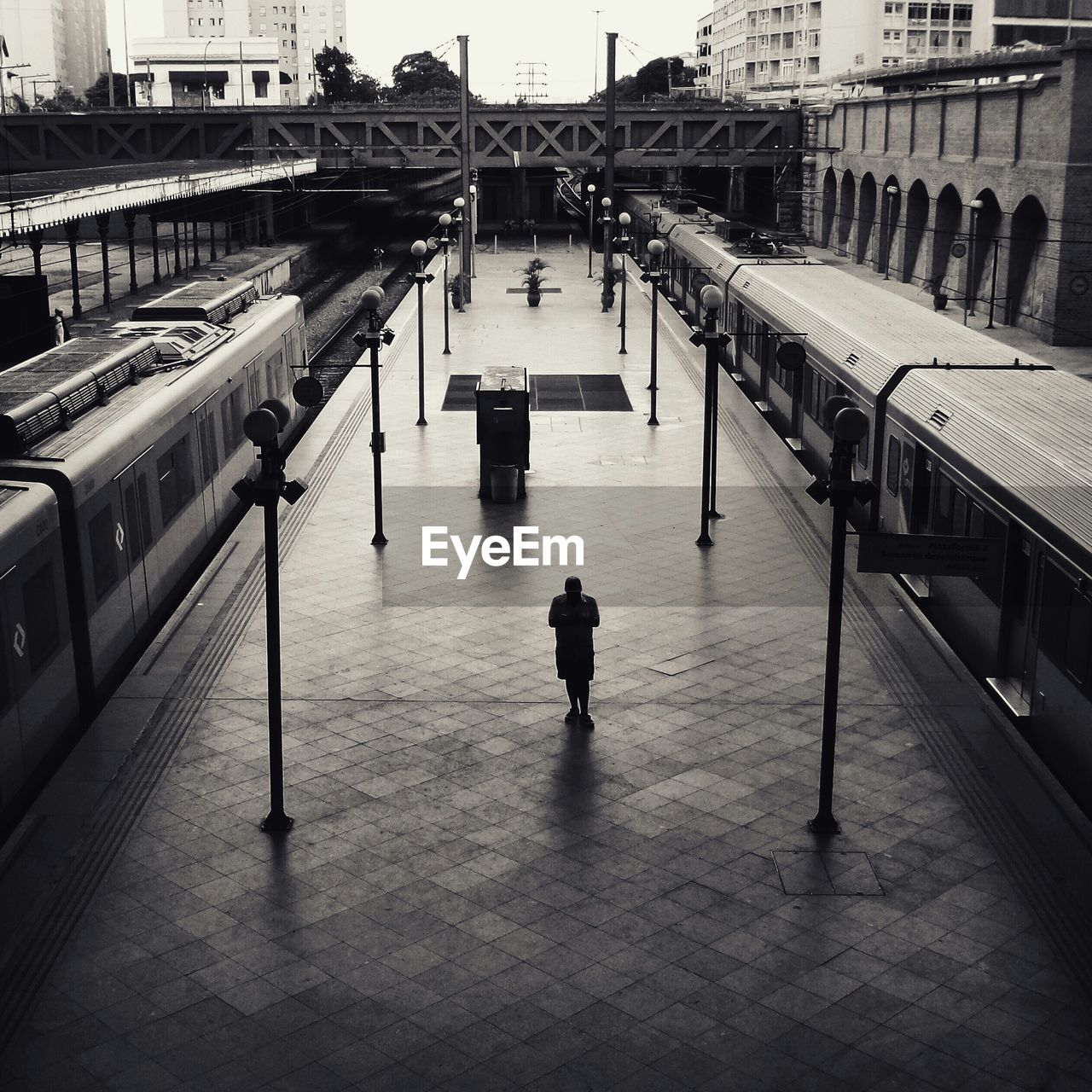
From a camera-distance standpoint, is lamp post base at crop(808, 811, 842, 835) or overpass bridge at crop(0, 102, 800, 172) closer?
lamp post base at crop(808, 811, 842, 835)

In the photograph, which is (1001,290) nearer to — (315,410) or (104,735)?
(315,410)

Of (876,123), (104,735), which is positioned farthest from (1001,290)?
(104,735)

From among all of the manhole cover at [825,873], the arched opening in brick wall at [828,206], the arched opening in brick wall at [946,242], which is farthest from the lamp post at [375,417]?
the arched opening in brick wall at [828,206]

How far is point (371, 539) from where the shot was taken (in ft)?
57.2

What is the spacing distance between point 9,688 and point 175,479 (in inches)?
221

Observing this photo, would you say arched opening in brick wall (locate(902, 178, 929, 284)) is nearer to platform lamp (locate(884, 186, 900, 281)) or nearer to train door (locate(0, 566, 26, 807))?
platform lamp (locate(884, 186, 900, 281))

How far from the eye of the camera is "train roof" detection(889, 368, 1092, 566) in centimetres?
1133

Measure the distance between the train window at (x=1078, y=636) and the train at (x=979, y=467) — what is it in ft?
0.05

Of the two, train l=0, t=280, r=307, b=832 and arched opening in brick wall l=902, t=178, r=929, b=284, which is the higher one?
arched opening in brick wall l=902, t=178, r=929, b=284

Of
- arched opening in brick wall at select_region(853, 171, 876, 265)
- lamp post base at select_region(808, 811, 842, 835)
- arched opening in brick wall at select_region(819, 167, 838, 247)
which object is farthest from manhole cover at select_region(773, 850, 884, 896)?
arched opening in brick wall at select_region(819, 167, 838, 247)

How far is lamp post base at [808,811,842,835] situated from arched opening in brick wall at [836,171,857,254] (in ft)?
159

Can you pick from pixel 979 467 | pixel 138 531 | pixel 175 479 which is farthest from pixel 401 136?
pixel 979 467

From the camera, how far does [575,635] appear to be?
11641 millimetres

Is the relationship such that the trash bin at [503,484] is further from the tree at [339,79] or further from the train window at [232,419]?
the tree at [339,79]
